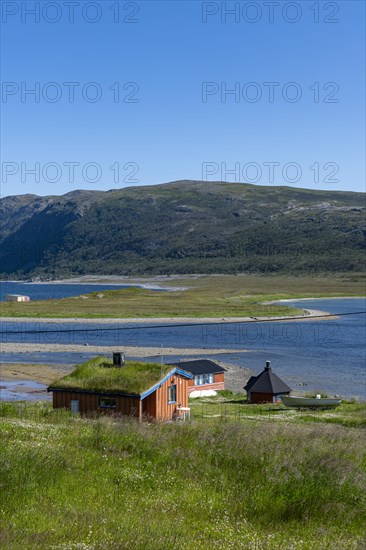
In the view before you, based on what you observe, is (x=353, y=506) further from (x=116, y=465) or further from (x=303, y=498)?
(x=116, y=465)

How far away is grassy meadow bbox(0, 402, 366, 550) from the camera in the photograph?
7.82m

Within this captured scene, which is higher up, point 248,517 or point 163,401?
point 248,517

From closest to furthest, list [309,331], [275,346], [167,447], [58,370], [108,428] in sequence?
[167,447]
[108,428]
[58,370]
[275,346]
[309,331]

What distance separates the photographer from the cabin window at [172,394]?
93.8 feet

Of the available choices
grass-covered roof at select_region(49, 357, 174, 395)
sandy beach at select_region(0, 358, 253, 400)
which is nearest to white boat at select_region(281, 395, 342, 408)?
sandy beach at select_region(0, 358, 253, 400)

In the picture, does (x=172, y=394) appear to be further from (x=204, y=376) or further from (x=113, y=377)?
(x=204, y=376)

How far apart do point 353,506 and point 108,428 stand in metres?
5.61

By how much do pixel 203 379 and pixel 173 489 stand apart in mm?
33687

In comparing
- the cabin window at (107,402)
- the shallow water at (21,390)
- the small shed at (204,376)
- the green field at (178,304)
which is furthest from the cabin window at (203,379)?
the green field at (178,304)

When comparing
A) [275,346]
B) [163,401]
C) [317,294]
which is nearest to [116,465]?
[163,401]

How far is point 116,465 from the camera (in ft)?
36.0

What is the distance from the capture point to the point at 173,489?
33.1ft

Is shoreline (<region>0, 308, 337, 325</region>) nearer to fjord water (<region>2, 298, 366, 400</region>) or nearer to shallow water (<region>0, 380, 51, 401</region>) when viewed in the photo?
fjord water (<region>2, 298, 366, 400</region>)

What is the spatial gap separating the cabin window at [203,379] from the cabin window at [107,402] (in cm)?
1708
